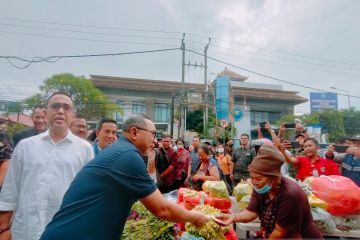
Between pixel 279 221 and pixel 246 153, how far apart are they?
4727 millimetres

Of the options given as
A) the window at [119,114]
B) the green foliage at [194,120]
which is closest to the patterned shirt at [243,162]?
the green foliage at [194,120]

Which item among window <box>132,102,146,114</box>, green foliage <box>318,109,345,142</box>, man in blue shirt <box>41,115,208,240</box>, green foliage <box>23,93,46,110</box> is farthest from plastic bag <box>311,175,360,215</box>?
green foliage <box>318,109,345,142</box>

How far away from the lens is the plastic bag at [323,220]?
7.82 ft

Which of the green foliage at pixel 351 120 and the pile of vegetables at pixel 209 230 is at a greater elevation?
the green foliage at pixel 351 120

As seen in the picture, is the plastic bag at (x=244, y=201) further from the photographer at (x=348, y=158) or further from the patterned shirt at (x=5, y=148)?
the photographer at (x=348, y=158)

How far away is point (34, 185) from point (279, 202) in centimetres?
187

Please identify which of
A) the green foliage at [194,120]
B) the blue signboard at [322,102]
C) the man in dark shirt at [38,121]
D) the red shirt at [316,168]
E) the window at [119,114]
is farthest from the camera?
the blue signboard at [322,102]

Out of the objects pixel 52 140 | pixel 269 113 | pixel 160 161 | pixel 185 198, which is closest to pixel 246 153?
pixel 160 161

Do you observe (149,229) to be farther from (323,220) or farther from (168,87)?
(168,87)

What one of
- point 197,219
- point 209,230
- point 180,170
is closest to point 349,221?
point 209,230

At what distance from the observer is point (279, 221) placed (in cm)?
205

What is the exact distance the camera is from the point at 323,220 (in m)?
2.40

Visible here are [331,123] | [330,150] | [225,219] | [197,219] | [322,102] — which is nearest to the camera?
[197,219]

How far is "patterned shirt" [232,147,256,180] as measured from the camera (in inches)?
260
